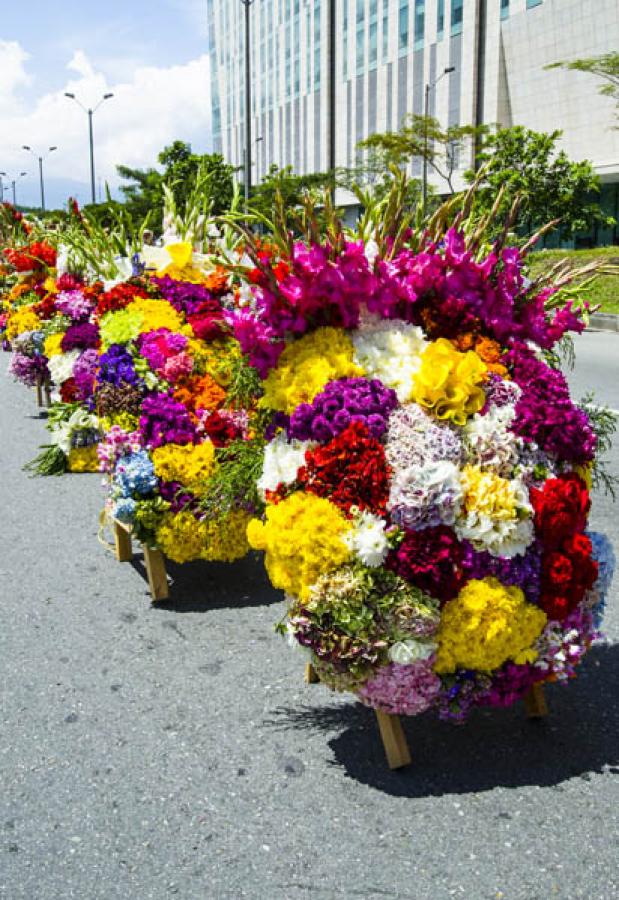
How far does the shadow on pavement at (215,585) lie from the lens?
4.88 metres

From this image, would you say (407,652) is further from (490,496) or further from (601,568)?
(601,568)

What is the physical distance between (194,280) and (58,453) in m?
2.62

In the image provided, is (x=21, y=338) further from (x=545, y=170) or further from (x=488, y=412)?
(x=545, y=170)

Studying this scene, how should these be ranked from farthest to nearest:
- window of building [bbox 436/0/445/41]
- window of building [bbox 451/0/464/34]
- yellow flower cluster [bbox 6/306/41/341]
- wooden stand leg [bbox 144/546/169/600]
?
window of building [bbox 436/0/445/41] < window of building [bbox 451/0/464/34] < yellow flower cluster [bbox 6/306/41/341] < wooden stand leg [bbox 144/546/169/600]

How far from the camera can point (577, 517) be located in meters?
3.14

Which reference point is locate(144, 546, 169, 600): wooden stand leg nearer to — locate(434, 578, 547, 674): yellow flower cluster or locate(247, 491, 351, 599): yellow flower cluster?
locate(247, 491, 351, 599): yellow flower cluster

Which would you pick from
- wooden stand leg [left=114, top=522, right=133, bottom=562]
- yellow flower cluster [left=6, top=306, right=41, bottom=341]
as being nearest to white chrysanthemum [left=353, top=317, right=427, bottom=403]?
wooden stand leg [left=114, top=522, right=133, bottom=562]

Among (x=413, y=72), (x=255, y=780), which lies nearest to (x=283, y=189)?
(x=255, y=780)

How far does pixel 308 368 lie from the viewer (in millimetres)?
3330

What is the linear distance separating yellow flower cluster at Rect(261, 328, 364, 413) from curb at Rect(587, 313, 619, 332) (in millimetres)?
16974

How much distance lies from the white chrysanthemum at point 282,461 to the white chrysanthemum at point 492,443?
57cm

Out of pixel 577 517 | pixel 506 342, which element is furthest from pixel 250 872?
pixel 506 342

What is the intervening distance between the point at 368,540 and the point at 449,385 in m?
0.65

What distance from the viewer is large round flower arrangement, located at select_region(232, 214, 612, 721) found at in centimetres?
296
